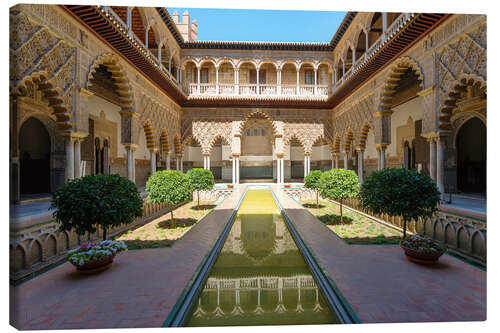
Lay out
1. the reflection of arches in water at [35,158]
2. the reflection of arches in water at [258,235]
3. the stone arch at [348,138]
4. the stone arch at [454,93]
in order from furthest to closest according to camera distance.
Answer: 1. the stone arch at [348,138]
2. the reflection of arches in water at [35,158]
3. the stone arch at [454,93]
4. the reflection of arches in water at [258,235]

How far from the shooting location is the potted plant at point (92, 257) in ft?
10.7

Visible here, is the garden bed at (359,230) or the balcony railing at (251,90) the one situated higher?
the balcony railing at (251,90)

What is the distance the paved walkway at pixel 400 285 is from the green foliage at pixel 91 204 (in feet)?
10.7

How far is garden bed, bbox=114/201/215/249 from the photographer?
191 inches

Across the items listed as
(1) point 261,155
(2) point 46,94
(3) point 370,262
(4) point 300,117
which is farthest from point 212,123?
(3) point 370,262

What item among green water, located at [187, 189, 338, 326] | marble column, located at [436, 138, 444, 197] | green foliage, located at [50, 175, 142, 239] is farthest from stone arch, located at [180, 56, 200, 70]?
marble column, located at [436, 138, 444, 197]

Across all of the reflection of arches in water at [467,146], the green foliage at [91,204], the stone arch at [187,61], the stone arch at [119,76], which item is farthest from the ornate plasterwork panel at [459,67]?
the stone arch at [187,61]

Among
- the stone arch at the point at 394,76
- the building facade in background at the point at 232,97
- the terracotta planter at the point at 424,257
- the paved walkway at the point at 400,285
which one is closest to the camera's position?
the paved walkway at the point at 400,285

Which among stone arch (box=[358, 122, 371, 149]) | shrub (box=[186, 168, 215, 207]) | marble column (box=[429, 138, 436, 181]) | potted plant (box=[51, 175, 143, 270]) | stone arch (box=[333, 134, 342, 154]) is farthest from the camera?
stone arch (box=[333, 134, 342, 154])

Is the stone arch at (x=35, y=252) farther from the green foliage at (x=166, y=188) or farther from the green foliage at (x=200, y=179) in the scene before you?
the green foliage at (x=200, y=179)

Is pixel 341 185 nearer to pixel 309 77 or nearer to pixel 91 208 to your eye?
pixel 91 208

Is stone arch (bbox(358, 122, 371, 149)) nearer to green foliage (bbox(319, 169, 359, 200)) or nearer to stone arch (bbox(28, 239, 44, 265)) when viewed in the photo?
green foliage (bbox(319, 169, 359, 200))

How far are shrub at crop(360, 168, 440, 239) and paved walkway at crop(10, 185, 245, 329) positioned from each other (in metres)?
3.24

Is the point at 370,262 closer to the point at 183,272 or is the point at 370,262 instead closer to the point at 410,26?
the point at 183,272
